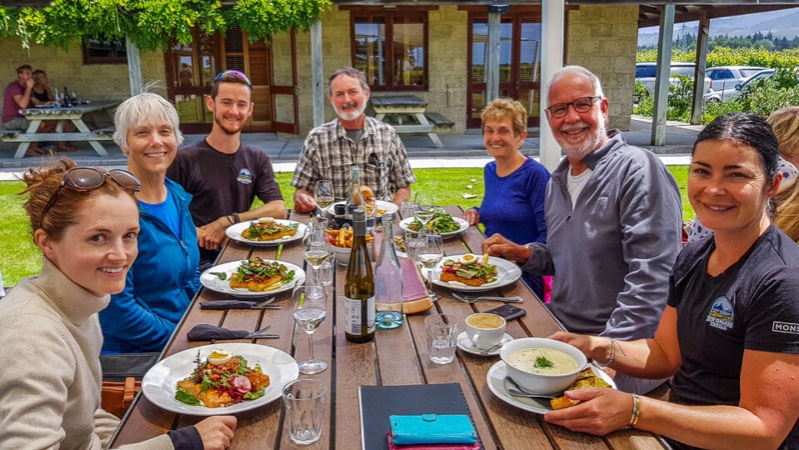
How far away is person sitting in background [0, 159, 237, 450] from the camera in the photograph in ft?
4.53

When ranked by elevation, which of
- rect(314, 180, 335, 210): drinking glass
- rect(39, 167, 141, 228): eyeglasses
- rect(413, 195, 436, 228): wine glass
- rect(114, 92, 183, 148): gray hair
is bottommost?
rect(413, 195, 436, 228): wine glass

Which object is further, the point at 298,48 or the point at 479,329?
the point at 298,48

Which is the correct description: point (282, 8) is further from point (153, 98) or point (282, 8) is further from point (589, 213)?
point (589, 213)

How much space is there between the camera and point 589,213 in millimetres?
2584

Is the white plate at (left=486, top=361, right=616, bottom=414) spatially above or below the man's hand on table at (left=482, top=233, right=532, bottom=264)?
below

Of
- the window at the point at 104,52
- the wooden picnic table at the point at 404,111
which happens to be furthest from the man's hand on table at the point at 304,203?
the window at the point at 104,52

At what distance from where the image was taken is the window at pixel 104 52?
1202cm

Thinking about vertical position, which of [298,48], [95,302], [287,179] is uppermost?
[298,48]

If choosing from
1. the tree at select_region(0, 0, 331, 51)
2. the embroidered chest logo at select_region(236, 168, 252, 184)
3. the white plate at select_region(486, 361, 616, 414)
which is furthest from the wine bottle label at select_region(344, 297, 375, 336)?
the tree at select_region(0, 0, 331, 51)

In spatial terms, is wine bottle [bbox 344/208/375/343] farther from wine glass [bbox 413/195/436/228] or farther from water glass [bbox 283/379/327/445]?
wine glass [bbox 413/195/436/228]

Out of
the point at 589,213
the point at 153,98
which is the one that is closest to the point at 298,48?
the point at 153,98

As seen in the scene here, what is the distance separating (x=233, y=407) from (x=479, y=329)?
0.74 metres

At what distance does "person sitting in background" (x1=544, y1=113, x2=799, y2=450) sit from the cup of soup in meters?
0.19

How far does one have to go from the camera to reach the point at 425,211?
338cm
